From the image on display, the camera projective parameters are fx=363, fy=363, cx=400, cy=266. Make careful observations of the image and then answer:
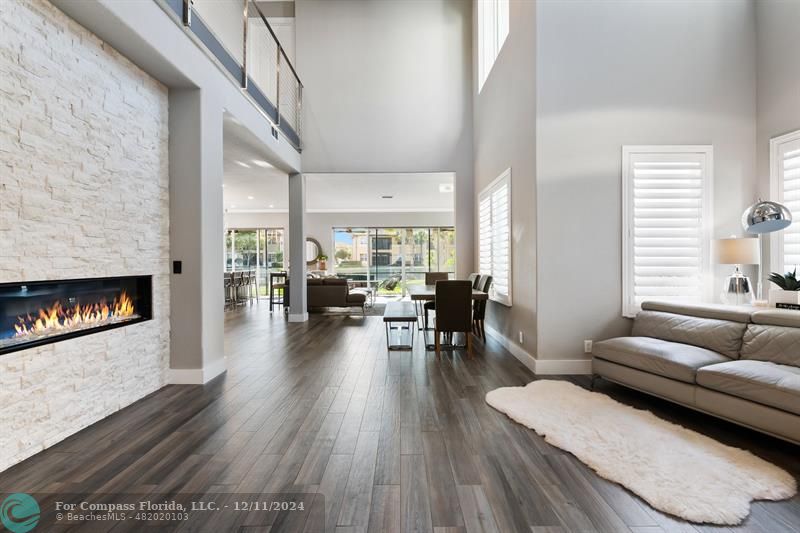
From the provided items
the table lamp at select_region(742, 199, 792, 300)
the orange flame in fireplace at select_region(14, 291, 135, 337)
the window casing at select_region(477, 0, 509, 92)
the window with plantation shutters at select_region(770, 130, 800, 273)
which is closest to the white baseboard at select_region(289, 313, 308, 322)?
the orange flame in fireplace at select_region(14, 291, 135, 337)

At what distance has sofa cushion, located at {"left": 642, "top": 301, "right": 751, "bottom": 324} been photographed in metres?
2.87

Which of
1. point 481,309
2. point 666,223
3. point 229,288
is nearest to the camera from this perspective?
point 666,223

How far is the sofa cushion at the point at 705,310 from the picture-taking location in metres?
2.87

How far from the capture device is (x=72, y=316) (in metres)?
2.55

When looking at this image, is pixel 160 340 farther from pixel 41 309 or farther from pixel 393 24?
pixel 393 24

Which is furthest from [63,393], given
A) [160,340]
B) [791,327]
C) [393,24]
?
[393,24]

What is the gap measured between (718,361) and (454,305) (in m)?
2.44

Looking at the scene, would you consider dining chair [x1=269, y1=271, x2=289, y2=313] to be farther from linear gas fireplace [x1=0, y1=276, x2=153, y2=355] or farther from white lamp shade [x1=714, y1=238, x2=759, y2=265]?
white lamp shade [x1=714, y1=238, x2=759, y2=265]

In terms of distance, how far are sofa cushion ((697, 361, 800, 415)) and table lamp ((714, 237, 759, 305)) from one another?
0.88 meters

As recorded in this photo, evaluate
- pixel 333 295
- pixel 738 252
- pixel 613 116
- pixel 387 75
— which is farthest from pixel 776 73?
pixel 333 295

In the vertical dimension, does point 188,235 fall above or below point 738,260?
above

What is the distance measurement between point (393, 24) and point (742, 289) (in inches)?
262

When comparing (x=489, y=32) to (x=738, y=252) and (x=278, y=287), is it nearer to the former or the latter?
(x=738, y=252)

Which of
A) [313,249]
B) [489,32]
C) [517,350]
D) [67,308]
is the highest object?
[489,32]
